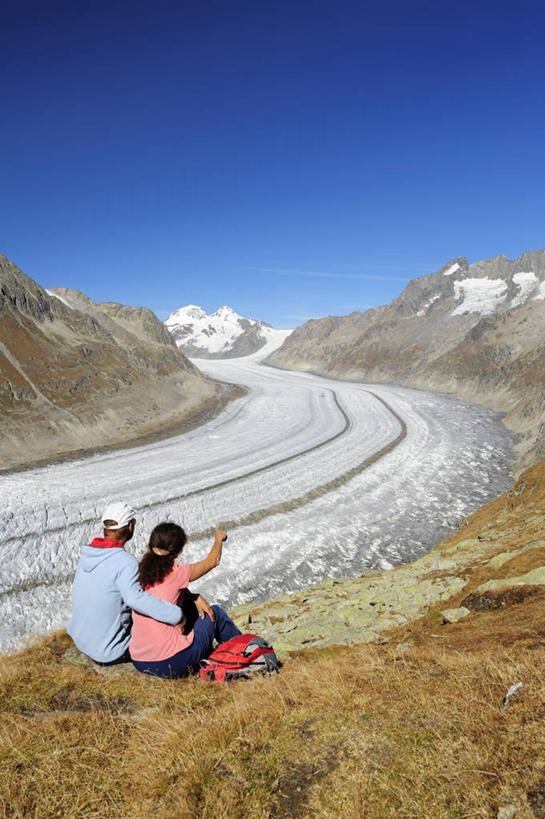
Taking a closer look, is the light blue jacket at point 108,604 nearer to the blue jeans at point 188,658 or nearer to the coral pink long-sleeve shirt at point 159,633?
the coral pink long-sleeve shirt at point 159,633

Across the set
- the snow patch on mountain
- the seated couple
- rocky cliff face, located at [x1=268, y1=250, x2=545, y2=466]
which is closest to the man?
the seated couple

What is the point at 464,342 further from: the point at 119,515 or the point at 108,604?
the point at 108,604

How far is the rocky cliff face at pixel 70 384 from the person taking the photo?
87.2 feet

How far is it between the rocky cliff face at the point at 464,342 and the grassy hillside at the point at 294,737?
24.0 m

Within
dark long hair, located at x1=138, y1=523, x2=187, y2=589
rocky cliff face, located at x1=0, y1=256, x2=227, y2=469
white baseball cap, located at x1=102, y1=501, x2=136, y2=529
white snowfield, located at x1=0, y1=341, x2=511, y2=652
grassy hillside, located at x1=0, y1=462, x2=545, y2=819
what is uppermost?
rocky cliff face, located at x1=0, y1=256, x2=227, y2=469

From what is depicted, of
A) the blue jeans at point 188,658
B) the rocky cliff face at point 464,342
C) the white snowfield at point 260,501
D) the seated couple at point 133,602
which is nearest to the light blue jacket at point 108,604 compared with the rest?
the seated couple at point 133,602

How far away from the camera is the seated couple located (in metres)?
4.27

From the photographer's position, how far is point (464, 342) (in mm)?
68875

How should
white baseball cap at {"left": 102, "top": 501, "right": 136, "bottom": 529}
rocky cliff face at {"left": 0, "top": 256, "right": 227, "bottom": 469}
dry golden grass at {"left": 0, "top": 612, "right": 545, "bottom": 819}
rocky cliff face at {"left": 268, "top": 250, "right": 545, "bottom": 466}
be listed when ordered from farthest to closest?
rocky cliff face at {"left": 268, "top": 250, "right": 545, "bottom": 466} → rocky cliff face at {"left": 0, "top": 256, "right": 227, "bottom": 469} → white baseball cap at {"left": 102, "top": 501, "right": 136, "bottom": 529} → dry golden grass at {"left": 0, "top": 612, "right": 545, "bottom": 819}

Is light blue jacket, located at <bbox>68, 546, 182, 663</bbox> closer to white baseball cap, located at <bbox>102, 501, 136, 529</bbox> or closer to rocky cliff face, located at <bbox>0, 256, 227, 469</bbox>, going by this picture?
white baseball cap, located at <bbox>102, 501, 136, 529</bbox>

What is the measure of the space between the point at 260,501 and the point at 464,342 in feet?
201

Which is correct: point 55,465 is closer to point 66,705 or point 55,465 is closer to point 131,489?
point 131,489

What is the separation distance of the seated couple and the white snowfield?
19.5 feet

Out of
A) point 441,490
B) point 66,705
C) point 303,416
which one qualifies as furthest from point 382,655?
point 303,416
